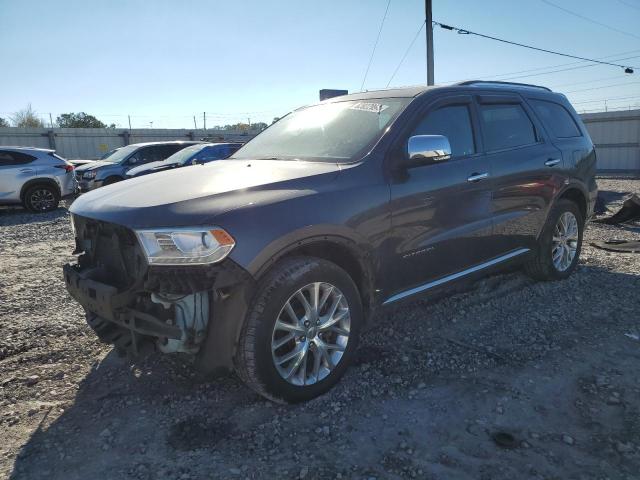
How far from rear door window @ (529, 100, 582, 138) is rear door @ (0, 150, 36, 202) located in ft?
36.8

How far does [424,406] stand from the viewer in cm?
300

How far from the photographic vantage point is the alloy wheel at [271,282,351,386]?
293 centimetres

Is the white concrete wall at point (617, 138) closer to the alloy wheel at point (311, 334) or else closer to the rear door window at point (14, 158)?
the rear door window at point (14, 158)

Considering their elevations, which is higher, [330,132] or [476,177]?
[330,132]

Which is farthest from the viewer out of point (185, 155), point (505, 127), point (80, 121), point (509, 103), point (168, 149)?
point (80, 121)

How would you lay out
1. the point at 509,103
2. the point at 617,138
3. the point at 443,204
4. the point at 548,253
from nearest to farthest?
the point at 443,204
the point at 509,103
the point at 548,253
the point at 617,138

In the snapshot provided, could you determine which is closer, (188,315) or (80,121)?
(188,315)

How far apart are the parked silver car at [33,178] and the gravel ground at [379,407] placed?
8434 millimetres

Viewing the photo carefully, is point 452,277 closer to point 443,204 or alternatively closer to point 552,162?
point 443,204

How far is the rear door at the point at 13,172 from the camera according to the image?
1153 centimetres

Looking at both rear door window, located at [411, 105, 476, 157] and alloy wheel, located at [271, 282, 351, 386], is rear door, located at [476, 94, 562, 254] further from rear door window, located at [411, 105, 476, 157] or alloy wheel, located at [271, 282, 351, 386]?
alloy wheel, located at [271, 282, 351, 386]

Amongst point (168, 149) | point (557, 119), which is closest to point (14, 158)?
point (168, 149)

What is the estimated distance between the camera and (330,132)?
3764 millimetres

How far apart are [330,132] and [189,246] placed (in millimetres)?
1635
